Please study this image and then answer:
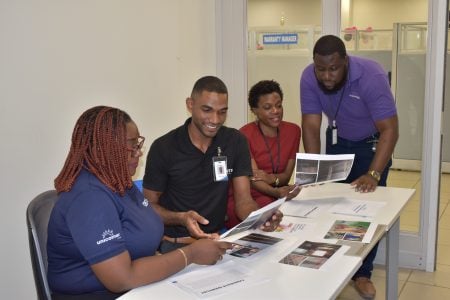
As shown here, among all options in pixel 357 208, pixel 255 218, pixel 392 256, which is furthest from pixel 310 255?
pixel 392 256

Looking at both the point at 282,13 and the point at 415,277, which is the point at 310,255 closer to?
the point at 415,277

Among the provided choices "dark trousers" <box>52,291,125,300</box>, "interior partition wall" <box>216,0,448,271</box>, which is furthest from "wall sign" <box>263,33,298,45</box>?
"dark trousers" <box>52,291,125,300</box>

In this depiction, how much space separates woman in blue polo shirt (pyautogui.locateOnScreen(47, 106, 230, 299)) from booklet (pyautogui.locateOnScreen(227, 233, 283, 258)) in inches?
5.9

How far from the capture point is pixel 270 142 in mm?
3004

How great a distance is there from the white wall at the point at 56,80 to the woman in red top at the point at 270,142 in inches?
30.6

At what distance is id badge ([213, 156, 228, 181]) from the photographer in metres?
2.35

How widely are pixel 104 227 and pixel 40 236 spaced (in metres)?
0.39

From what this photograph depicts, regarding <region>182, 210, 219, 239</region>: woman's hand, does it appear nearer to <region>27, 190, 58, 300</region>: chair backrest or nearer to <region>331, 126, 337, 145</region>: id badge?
<region>27, 190, 58, 300</region>: chair backrest

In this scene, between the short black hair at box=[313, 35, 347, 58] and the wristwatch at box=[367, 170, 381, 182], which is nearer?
the short black hair at box=[313, 35, 347, 58]

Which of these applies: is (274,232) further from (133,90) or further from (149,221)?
(133,90)

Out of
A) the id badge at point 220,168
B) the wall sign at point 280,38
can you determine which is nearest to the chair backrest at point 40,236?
the id badge at point 220,168

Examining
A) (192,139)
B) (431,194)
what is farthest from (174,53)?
(431,194)

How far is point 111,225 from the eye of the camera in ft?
4.85

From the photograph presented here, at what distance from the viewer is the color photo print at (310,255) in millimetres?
1703
